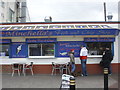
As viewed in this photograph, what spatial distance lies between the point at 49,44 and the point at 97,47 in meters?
3.20

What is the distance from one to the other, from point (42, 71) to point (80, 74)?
→ 250 centimetres

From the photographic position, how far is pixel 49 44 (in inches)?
489

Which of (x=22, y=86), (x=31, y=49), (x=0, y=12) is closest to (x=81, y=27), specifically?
(x=31, y=49)

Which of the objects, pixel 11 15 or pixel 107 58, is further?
pixel 11 15

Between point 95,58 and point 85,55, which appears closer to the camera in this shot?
point 85,55

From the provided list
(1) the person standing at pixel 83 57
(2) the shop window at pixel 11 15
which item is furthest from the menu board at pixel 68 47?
(2) the shop window at pixel 11 15

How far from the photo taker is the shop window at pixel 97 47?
12.3 meters

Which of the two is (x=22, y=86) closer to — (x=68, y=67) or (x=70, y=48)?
(x=68, y=67)

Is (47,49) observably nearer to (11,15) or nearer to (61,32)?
(61,32)

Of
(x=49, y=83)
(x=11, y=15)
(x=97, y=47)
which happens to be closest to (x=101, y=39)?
(x=97, y=47)

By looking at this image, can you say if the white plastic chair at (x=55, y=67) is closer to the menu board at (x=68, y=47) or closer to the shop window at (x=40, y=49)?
the menu board at (x=68, y=47)

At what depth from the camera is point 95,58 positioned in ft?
40.0

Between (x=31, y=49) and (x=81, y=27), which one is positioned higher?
(x=81, y=27)

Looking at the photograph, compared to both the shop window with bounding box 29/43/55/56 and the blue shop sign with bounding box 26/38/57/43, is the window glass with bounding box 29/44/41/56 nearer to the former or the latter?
the shop window with bounding box 29/43/55/56
